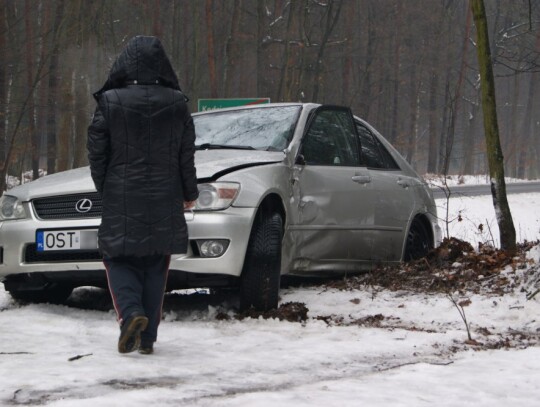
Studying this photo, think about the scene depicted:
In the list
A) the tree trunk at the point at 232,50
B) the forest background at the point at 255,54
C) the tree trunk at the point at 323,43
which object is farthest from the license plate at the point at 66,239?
the tree trunk at the point at 323,43

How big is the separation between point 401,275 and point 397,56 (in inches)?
1519

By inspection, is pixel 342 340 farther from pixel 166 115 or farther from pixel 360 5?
pixel 360 5

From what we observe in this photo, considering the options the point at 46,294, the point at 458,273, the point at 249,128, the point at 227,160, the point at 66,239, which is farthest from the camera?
the point at 249,128

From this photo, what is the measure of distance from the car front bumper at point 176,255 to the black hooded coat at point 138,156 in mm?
788

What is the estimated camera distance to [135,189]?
13.6ft

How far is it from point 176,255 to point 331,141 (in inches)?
85.5

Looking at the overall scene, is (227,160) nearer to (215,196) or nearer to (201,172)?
(201,172)

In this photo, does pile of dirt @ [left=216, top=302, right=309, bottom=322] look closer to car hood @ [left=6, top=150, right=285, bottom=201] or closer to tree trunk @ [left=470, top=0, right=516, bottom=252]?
car hood @ [left=6, top=150, right=285, bottom=201]

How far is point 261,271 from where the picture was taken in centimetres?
524

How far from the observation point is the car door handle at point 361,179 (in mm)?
6675

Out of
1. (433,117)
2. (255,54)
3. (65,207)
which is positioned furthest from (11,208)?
(433,117)

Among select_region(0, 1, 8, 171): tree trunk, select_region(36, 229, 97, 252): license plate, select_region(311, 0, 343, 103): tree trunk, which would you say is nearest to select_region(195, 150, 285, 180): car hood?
select_region(36, 229, 97, 252): license plate

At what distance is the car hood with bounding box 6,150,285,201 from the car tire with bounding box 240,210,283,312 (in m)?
0.47

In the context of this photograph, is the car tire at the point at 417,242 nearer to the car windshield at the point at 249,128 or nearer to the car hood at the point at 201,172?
the car windshield at the point at 249,128
